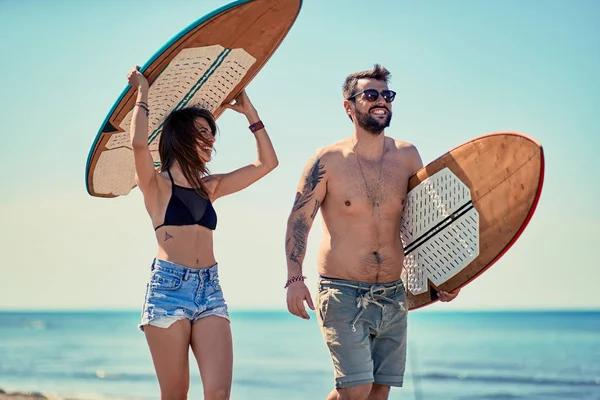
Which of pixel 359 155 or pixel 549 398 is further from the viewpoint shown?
pixel 549 398

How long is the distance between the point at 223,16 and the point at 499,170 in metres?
1.79

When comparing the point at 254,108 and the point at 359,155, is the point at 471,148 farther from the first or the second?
the point at 254,108

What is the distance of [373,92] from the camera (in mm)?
4781

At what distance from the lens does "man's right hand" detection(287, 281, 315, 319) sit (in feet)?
14.6

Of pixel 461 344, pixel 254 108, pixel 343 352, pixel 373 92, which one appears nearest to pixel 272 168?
pixel 254 108

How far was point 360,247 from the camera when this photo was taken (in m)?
4.66

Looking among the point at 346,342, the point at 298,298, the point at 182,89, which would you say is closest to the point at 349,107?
the point at 182,89

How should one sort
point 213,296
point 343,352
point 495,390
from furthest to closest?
point 495,390 → point 343,352 → point 213,296

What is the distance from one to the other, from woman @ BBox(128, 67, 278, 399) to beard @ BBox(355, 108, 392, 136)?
2.68ft

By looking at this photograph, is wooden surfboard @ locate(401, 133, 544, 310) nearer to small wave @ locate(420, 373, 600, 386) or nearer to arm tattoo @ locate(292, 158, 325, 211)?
arm tattoo @ locate(292, 158, 325, 211)

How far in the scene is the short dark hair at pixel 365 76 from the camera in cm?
485

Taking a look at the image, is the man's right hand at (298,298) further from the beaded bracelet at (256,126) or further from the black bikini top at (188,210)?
the beaded bracelet at (256,126)

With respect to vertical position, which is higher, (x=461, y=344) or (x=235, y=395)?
(x=235, y=395)

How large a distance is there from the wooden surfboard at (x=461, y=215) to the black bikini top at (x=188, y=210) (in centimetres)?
129
